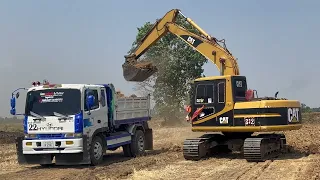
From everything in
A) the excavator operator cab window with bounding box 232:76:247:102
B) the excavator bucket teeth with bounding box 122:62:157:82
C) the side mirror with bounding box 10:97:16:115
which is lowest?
the side mirror with bounding box 10:97:16:115

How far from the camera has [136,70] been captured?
19484 mm

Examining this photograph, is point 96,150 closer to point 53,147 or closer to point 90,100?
point 53,147

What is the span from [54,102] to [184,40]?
649 centimetres

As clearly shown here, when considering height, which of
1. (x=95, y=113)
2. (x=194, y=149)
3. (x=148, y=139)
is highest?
(x=95, y=113)

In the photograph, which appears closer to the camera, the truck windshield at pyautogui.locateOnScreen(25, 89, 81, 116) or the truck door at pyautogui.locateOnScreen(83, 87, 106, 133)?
the truck windshield at pyautogui.locateOnScreen(25, 89, 81, 116)

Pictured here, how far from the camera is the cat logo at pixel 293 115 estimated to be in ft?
51.2

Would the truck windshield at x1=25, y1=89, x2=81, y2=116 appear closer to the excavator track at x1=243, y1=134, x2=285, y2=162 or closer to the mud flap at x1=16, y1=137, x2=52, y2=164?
the mud flap at x1=16, y1=137, x2=52, y2=164

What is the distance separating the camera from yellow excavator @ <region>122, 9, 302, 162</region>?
1514cm

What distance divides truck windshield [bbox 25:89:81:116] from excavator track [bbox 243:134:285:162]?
17.8 ft

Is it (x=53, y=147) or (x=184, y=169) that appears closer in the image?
(x=184, y=169)

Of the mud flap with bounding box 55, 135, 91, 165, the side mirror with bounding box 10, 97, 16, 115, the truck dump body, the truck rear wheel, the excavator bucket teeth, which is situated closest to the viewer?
the mud flap with bounding box 55, 135, 91, 165

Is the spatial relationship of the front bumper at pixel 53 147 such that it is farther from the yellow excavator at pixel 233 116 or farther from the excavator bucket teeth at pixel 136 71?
the excavator bucket teeth at pixel 136 71

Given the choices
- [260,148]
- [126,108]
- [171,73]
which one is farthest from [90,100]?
[171,73]

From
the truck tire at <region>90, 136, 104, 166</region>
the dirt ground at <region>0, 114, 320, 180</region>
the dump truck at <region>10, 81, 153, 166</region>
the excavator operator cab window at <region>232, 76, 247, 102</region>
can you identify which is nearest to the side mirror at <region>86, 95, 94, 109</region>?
the dump truck at <region>10, 81, 153, 166</region>
